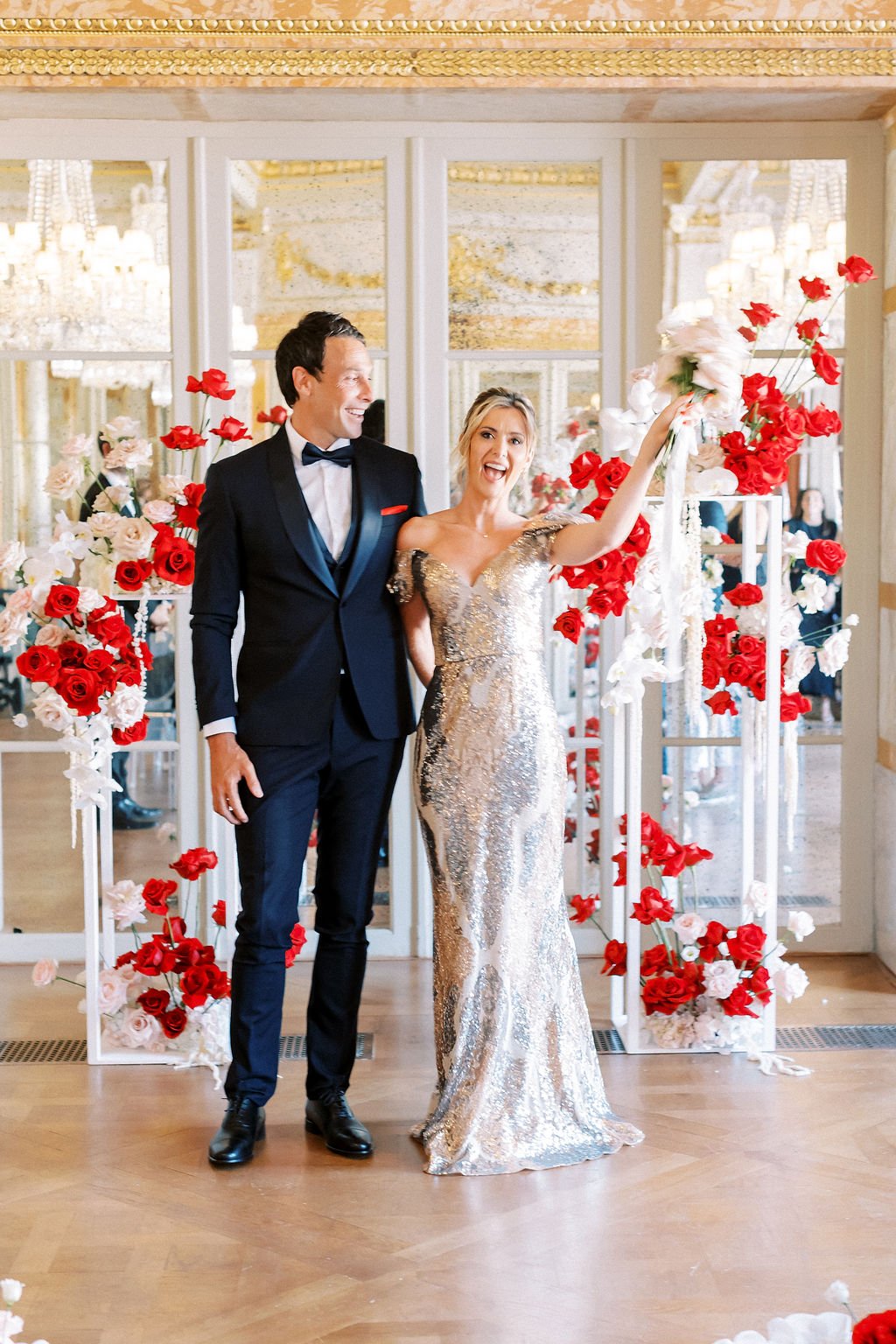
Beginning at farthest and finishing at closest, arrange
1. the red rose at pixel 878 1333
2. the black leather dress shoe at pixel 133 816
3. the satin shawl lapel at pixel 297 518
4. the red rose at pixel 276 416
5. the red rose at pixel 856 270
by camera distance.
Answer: the black leather dress shoe at pixel 133 816 → the red rose at pixel 276 416 → the red rose at pixel 856 270 → the satin shawl lapel at pixel 297 518 → the red rose at pixel 878 1333

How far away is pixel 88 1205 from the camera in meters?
3.02

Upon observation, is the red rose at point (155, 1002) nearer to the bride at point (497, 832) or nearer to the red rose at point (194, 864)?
the red rose at point (194, 864)

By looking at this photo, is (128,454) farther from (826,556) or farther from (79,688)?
(826,556)

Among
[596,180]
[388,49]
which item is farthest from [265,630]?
[596,180]

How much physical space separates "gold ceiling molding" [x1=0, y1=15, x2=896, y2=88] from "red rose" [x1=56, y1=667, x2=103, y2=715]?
1.82 meters

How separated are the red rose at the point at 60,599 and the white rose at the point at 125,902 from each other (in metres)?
0.76

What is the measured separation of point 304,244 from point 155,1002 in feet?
7.93

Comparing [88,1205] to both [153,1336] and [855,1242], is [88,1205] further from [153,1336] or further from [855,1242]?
[855,1242]

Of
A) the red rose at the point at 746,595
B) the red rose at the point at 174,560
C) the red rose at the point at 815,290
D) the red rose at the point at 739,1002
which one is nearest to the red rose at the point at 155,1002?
the red rose at the point at 174,560

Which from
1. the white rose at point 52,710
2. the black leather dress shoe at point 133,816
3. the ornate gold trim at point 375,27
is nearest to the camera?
the white rose at point 52,710

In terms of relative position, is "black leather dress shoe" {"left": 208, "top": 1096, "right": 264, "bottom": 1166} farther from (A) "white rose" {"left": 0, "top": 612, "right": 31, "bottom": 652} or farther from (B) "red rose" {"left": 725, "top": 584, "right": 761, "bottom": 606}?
(B) "red rose" {"left": 725, "top": 584, "right": 761, "bottom": 606}

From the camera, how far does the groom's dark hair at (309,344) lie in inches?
126

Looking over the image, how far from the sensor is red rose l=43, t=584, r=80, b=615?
3.63 meters

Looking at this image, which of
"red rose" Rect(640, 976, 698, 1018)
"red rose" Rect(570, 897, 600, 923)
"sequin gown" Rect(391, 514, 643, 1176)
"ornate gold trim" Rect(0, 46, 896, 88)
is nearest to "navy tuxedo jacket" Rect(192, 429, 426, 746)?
"sequin gown" Rect(391, 514, 643, 1176)
